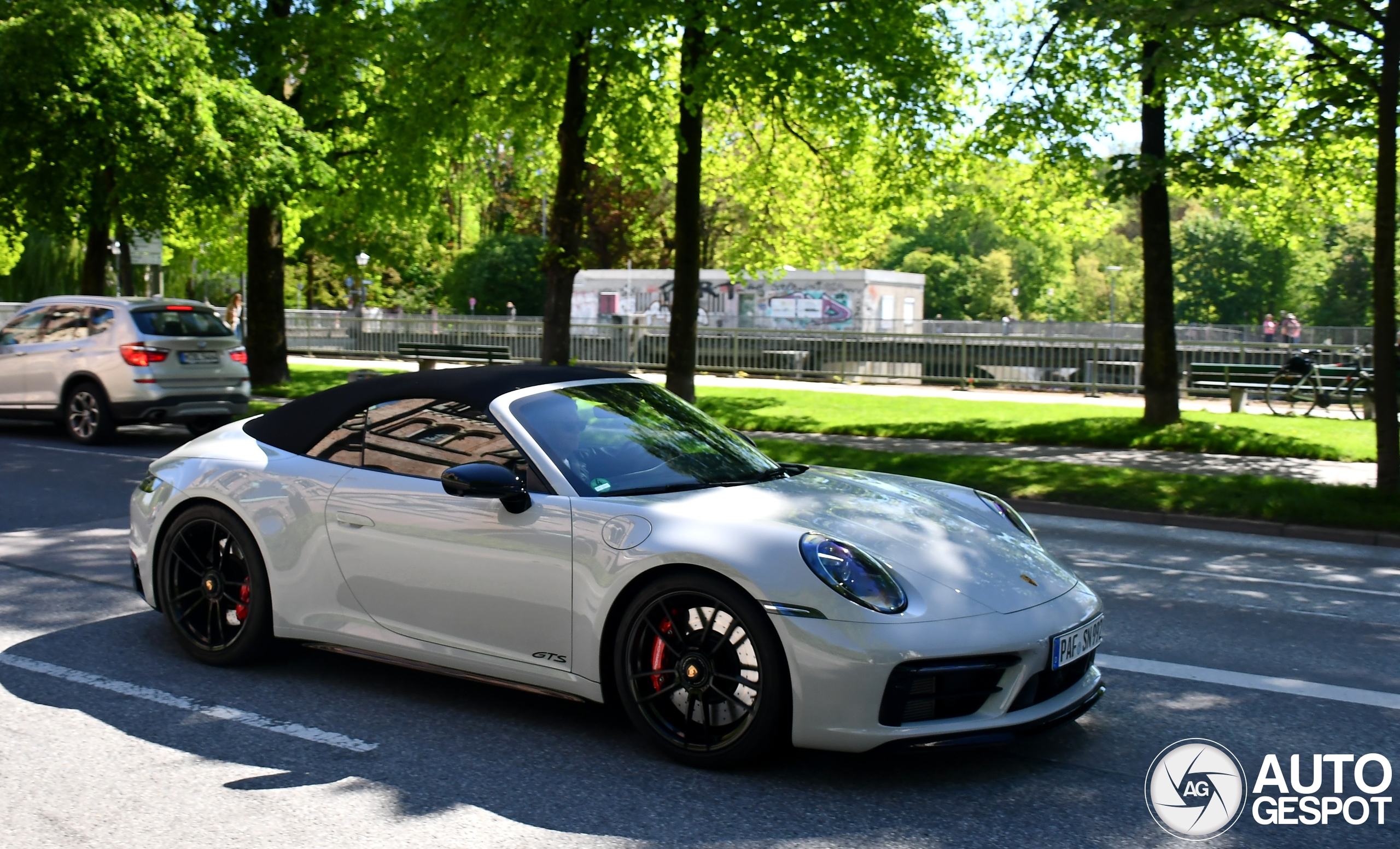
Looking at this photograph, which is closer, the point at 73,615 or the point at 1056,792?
the point at 1056,792

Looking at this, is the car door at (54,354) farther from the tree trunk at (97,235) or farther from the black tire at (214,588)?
the black tire at (214,588)

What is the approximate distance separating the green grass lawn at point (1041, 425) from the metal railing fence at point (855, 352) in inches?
122

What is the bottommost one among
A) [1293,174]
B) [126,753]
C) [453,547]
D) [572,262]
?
[126,753]

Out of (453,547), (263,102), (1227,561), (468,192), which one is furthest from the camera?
(468,192)

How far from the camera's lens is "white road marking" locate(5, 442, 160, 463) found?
14344 millimetres

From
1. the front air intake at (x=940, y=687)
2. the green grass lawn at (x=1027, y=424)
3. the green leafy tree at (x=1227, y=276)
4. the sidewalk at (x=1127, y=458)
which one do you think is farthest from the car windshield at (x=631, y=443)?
the green leafy tree at (x=1227, y=276)

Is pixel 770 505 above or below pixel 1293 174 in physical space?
below

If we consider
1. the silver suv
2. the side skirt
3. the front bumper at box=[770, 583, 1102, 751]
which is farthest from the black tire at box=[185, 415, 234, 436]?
the front bumper at box=[770, 583, 1102, 751]

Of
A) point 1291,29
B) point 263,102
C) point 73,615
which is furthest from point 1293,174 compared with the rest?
point 73,615

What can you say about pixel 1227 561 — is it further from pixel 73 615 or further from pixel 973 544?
pixel 73 615

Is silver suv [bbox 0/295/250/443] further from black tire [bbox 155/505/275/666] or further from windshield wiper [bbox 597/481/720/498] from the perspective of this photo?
windshield wiper [bbox 597/481/720/498]

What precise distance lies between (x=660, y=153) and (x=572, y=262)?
4.45 meters

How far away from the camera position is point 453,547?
5086 millimetres

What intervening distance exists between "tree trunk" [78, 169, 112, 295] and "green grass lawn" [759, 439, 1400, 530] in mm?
12084
